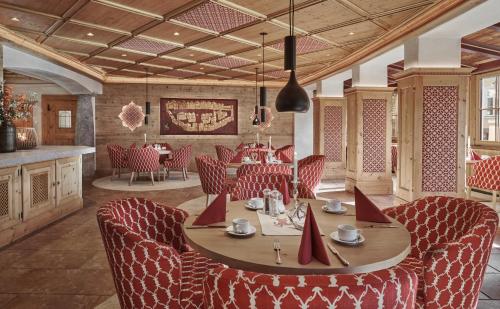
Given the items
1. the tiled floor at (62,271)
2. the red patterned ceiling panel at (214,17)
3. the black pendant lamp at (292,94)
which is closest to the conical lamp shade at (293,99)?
the black pendant lamp at (292,94)

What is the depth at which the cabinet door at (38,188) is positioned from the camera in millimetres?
4328

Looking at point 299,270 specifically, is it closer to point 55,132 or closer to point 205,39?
point 205,39

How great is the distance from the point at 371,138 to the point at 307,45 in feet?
7.72

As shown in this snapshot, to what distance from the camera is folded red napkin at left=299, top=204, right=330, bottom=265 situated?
4.87ft

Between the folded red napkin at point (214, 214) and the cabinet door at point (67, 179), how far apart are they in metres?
3.85

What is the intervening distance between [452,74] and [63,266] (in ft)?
17.1

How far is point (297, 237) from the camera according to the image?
6.01 ft

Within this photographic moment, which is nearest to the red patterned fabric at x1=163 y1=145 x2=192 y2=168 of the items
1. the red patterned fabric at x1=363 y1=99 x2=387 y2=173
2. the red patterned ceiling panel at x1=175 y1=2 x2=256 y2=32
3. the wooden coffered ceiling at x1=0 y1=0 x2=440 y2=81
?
the wooden coffered ceiling at x1=0 y1=0 x2=440 y2=81

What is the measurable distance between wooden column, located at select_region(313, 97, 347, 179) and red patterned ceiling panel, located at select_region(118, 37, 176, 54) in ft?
14.4

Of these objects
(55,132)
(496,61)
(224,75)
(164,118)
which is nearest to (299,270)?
(496,61)

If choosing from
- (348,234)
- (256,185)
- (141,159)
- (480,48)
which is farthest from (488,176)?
(141,159)

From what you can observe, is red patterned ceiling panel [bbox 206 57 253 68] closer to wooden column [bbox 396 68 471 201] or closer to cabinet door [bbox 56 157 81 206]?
cabinet door [bbox 56 157 81 206]

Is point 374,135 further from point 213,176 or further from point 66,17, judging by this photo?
point 66,17

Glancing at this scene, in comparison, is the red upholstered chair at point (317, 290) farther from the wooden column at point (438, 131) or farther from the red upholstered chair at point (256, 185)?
the wooden column at point (438, 131)
